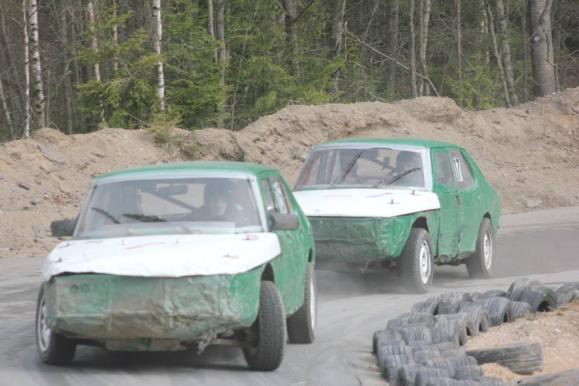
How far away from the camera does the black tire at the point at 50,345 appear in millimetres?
8969

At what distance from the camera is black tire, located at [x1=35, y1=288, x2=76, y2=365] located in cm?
897

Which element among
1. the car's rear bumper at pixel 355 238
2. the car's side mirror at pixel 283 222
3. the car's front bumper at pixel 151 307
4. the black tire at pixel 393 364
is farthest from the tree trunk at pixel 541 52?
the car's front bumper at pixel 151 307

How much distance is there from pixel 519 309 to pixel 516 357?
2176 millimetres

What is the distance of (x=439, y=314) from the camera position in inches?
411

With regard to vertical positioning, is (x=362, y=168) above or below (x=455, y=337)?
above

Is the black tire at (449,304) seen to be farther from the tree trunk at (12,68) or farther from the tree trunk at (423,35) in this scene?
the tree trunk at (12,68)

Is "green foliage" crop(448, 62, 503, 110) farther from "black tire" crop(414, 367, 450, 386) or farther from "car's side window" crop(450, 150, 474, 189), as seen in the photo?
"black tire" crop(414, 367, 450, 386)

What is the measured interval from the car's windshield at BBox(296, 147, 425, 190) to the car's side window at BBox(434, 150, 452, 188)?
0.80 ft

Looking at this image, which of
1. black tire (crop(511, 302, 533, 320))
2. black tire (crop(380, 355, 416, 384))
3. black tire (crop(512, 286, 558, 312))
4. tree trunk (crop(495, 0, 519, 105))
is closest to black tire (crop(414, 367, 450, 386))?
black tire (crop(380, 355, 416, 384))

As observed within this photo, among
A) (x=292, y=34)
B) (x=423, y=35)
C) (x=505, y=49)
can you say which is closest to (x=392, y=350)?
(x=292, y=34)

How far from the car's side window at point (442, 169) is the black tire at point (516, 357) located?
5.90 metres

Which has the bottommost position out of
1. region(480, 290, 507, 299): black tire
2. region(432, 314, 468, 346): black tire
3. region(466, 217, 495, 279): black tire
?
region(466, 217, 495, 279): black tire

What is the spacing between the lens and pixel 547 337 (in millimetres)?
9922

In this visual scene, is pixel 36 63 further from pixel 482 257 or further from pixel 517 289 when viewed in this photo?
pixel 517 289
